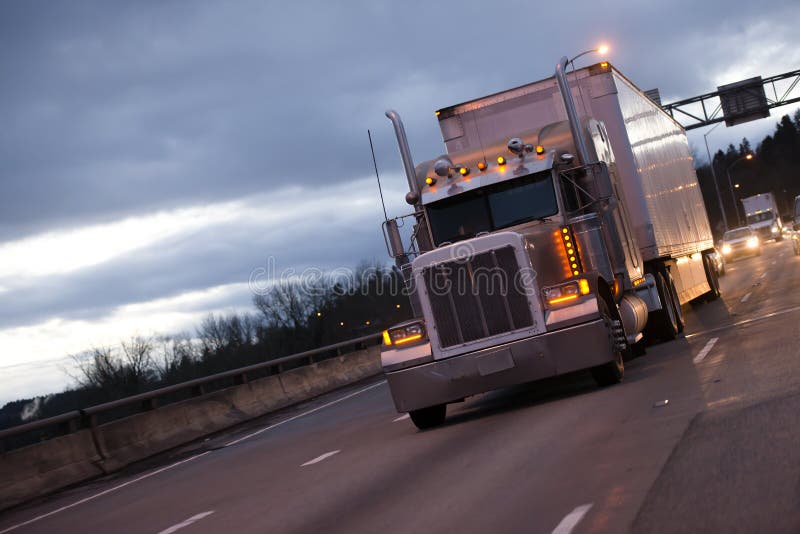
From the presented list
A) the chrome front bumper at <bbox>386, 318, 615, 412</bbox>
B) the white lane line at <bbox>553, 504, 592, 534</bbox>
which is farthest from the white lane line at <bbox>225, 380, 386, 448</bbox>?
the white lane line at <bbox>553, 504, 592, 534</bbox>

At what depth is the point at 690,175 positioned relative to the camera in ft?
96.3

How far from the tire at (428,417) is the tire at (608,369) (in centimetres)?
203

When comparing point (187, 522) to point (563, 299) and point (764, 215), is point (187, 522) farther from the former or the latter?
point (764, 215)

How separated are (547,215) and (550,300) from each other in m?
1.56

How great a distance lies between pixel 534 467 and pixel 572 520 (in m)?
2.39

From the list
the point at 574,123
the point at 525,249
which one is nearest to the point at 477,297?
the point at 525,249

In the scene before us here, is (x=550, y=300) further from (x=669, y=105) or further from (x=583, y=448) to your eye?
(x=669, y=105)

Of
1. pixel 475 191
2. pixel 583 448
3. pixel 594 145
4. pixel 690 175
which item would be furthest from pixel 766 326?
pixel 690 175

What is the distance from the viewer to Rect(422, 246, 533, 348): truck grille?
45.1 feet

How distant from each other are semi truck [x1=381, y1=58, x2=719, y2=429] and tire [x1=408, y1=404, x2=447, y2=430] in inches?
0.6

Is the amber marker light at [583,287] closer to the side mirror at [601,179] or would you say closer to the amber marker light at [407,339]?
the side mirror at [601,179]

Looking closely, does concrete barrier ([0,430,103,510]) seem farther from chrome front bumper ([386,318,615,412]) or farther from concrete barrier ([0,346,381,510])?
chrome front bumper ([386,318,615,412])

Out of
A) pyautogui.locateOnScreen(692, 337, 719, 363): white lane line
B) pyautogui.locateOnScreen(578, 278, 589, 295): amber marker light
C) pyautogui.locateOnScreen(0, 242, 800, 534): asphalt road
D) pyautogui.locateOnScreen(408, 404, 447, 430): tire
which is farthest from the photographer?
pyautogui.locateOnScreen(692, 337, 719, 363): white lane line

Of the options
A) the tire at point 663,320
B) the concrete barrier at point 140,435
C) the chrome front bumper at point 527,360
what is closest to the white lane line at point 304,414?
the concrete barrier at point 140,435
